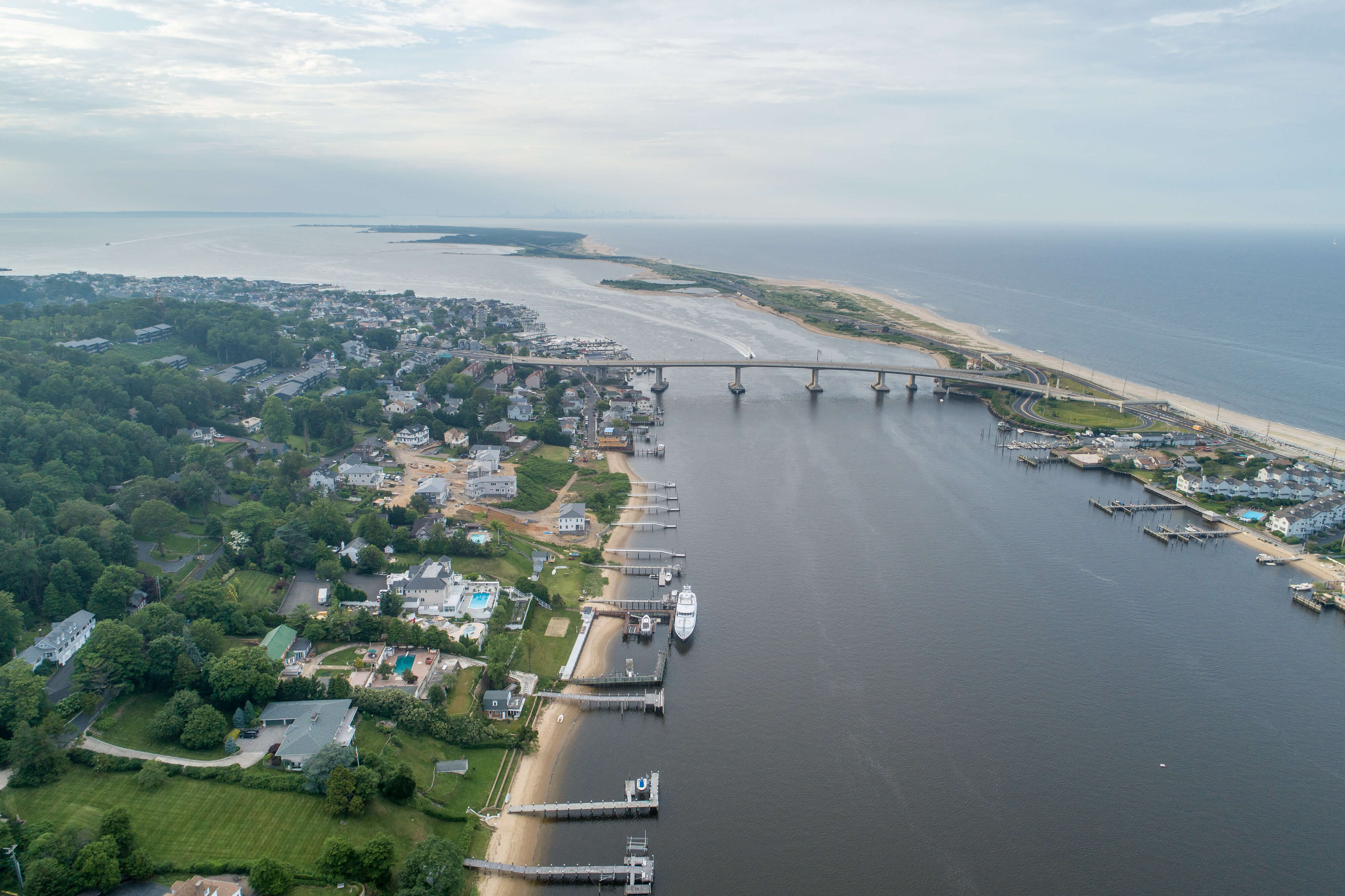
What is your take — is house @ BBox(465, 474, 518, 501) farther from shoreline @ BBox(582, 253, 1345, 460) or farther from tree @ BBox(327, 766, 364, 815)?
shoreline @ BBox(582, 253, 1345, 460)

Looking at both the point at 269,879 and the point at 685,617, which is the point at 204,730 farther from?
the point at 685,617

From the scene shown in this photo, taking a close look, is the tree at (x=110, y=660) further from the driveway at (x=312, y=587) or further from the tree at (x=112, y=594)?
the driveway at (x=312, y=587)

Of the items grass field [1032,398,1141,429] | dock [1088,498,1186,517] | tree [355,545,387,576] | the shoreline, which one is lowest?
tree [355,545,387,576]

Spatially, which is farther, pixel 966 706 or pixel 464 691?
pixel 966 706

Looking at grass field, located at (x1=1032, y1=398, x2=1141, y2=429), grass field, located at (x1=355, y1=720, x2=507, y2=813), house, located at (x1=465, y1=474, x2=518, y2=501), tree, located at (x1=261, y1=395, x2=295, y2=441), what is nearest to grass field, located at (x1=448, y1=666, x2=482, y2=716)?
grass field, located at (x1=355, y1=720, x2=507, y2=813)

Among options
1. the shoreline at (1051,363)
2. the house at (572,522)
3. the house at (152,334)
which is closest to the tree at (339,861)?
the house at (572,522)

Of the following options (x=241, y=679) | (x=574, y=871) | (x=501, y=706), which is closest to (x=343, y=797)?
(x=501, y=706)
